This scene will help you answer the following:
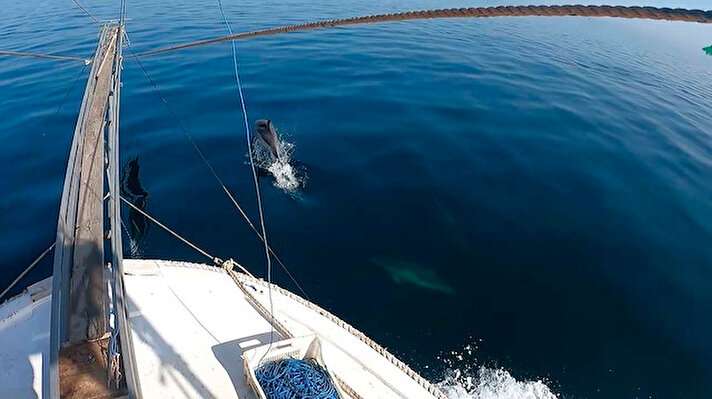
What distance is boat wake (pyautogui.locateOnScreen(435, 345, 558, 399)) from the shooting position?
8430 mm

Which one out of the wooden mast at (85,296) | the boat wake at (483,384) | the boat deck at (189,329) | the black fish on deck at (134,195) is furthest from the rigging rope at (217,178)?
the boat wake at (483,384)

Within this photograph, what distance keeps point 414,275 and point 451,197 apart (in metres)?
4.31

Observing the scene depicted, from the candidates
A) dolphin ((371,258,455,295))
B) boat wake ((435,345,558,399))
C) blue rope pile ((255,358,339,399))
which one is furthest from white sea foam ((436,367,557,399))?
blue rope pile ((255,358,339,399))

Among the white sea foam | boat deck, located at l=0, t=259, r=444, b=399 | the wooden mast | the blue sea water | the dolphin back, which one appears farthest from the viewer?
the dolphin back

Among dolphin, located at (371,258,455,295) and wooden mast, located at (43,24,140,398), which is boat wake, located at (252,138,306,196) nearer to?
dolphin, located at (371,258,455,295)

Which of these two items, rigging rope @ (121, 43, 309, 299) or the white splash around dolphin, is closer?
rigging rope @ (121, 43, 309, 299)

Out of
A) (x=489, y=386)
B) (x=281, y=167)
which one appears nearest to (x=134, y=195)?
(x=281, y=167)

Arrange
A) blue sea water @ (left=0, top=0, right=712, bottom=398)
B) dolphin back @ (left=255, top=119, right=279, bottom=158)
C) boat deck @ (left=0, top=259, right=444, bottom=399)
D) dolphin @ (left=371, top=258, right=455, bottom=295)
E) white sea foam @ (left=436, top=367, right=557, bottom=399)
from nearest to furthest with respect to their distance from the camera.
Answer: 1. boat deck @ (left=0, top=259, right=444, bottom=399)
2. white sea foam @ (left=436, top=367, right=557, bottom=399)
3. blue sea water @ (left=0, top=0, right=712, bottom=398)
4. dolphin @ (left=371, top=258, right=455, bottom=295)
5. dolphin back @ (left=255, top=119, right=279, bottom=158)

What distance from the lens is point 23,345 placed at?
6.91 metres

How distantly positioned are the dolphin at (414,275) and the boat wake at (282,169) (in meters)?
4.66

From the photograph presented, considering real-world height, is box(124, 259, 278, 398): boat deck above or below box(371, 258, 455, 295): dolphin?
above

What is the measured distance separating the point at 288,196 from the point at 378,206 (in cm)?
327

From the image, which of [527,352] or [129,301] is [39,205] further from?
[527,352]

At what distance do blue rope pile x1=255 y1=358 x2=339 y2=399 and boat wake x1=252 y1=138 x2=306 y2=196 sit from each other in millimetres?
8267
